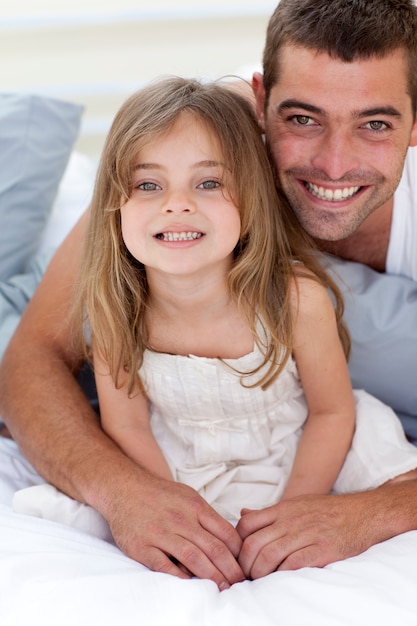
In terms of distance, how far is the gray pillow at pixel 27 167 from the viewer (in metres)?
1.94

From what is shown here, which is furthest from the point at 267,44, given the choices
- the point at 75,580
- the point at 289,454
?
the point at 75,580

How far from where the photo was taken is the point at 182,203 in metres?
1.27

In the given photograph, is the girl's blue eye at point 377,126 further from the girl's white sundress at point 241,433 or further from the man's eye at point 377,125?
the girl's white sundress at point 241,433

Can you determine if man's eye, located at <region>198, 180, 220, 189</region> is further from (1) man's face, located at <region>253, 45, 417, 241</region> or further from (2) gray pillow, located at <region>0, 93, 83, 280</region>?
(2) gray pillow, located at <region>0, 93, 83, 280</region>

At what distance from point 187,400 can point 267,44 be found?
68 centimetres

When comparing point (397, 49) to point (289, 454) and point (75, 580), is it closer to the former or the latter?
point (289, 454)

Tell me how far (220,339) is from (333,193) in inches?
13.9

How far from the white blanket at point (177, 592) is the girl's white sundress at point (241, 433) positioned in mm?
228

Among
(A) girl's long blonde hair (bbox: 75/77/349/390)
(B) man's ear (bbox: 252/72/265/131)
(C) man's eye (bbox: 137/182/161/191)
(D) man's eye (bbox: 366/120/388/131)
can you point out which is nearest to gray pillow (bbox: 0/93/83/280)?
(A) girl's long blonde hair (bbox: 75/77/349/390)

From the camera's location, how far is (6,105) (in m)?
2.03

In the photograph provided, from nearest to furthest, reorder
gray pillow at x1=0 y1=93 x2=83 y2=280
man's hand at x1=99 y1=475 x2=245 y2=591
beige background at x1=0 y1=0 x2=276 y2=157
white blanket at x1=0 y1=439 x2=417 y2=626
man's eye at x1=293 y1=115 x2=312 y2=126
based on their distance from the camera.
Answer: white blanket at x1=0 y1=439 x2=417 y2=626 < man's hand at x1=99 y1=475 x2=245 y2=591 < man's eye at x1=293 y1=115 x2=312 y2=126 < gray pillow at x1=0 y1=93 x2=83 y2=280 < beige background at x1=0 y1=0 x2=276 y2=157

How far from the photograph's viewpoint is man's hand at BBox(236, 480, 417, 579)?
49.9 inches

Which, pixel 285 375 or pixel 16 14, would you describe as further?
pixel 16 14

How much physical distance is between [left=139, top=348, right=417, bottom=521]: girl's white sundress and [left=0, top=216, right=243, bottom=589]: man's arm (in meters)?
0.13
